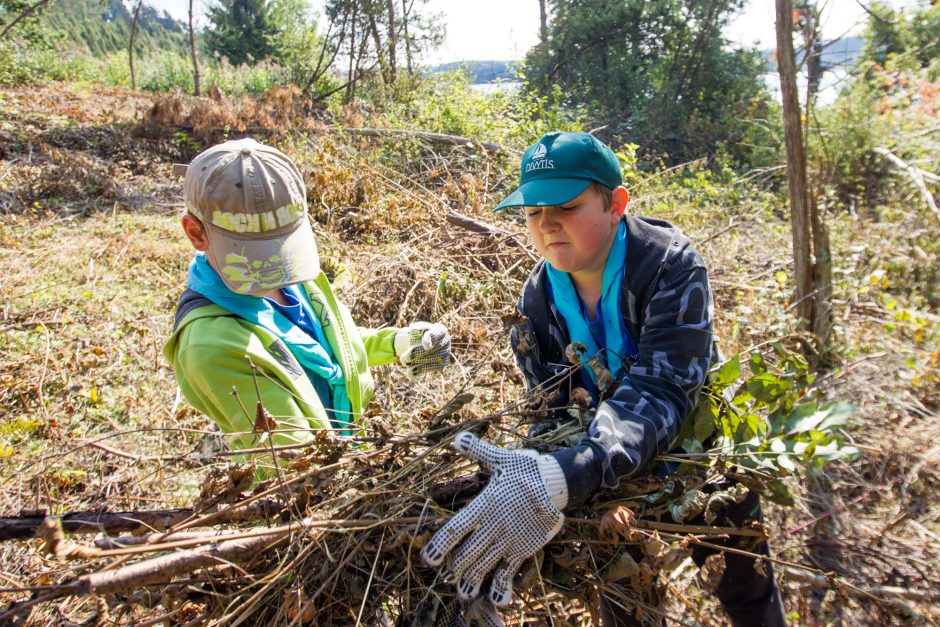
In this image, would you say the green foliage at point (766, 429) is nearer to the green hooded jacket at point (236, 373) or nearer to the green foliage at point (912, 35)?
the green hooded jacket at point (236, 373)

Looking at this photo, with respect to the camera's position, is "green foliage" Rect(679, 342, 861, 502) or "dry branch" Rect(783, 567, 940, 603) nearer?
"green foliage" Rect(679, 342, 861, 502)

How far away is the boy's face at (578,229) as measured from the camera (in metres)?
1.50

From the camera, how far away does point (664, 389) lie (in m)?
1.30

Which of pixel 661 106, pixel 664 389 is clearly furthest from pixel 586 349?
pixel 661 106

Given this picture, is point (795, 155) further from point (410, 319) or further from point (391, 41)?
point (391, 41)

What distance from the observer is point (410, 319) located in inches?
167

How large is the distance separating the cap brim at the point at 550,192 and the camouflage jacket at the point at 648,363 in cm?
20

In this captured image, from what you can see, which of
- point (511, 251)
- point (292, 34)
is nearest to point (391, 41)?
point (511, 251)

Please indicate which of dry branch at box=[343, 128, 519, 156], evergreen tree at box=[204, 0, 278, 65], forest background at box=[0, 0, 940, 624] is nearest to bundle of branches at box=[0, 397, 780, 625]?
forest background at box=[0, 0, 940, 624]

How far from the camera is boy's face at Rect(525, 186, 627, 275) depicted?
1.50m

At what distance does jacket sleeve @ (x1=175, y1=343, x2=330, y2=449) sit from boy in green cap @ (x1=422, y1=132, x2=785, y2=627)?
62 cm

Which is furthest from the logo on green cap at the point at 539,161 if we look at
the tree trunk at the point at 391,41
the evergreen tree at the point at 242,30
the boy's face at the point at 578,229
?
the evergreen tree at the point at 242,30

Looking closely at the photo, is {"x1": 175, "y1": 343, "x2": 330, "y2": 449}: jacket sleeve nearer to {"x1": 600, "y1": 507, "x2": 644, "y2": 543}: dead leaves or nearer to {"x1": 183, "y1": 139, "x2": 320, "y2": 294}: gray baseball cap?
{"x1": 183, "y1": 139, "x2": 320, "y2": 294}: gray baseball cap

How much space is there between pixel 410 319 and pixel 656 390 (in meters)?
3.07
